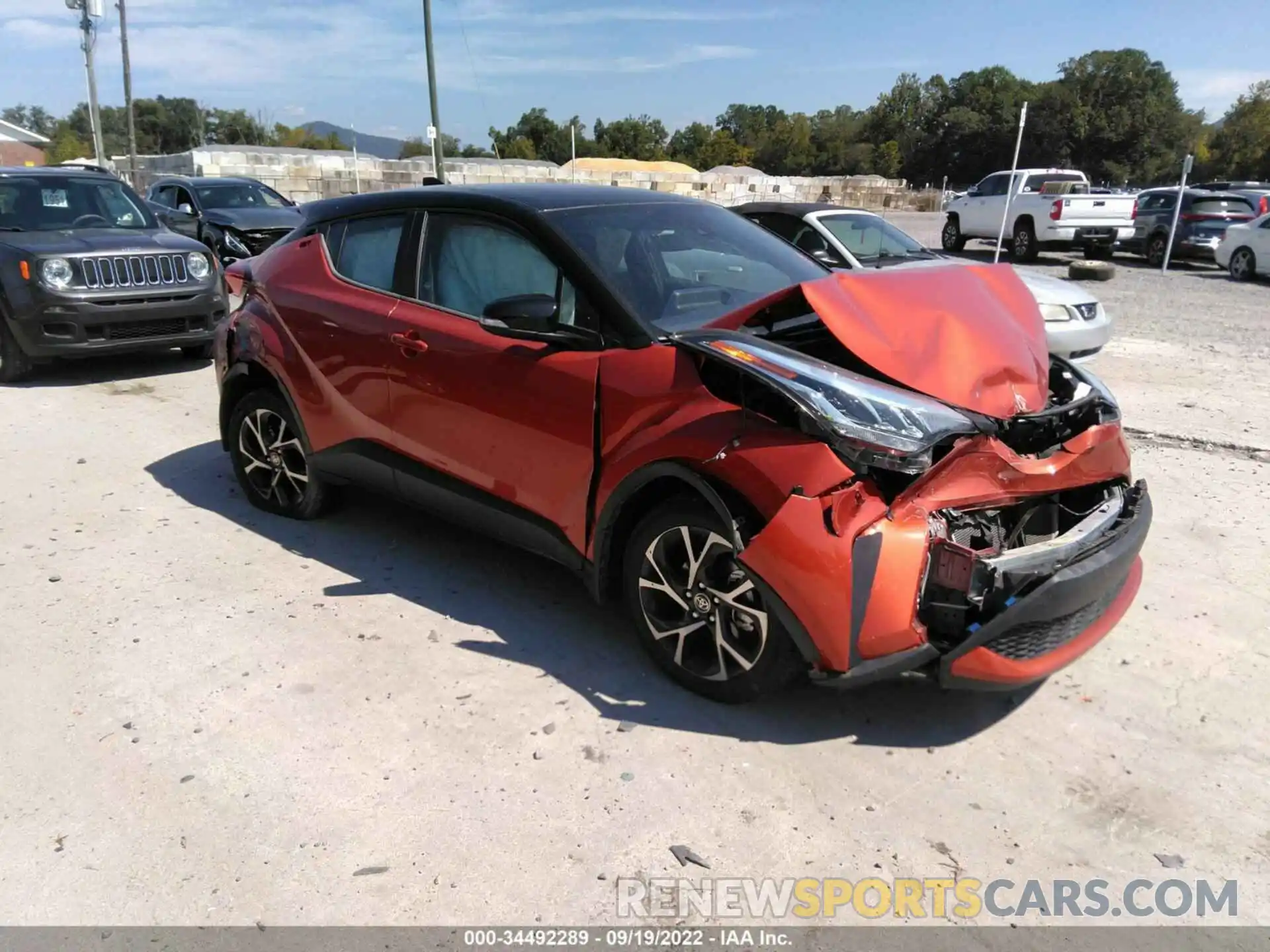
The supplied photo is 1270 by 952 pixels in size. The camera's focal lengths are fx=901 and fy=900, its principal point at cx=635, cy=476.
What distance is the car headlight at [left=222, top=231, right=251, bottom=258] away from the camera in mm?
13867

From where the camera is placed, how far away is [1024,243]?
19.4m

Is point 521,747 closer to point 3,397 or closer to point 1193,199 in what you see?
point 3,397

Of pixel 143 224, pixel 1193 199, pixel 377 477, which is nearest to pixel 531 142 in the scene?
pixel 1193 199

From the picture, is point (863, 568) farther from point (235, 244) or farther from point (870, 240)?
point (235, 244)

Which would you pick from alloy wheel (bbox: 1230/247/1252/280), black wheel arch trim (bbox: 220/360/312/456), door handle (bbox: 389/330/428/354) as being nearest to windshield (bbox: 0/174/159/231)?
black wheel arch trim (bbox: 220/360/312/456)

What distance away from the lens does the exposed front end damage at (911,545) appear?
270 centimetres

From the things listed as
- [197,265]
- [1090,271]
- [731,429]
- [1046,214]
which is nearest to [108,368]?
[197,265]

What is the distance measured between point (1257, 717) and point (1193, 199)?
20.9 metres

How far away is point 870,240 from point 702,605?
7.25 meters

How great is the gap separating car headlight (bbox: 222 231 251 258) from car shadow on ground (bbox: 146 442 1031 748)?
9.40 meters

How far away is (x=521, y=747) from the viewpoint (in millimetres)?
3082

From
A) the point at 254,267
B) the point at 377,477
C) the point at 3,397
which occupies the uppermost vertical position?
the point at 254,267

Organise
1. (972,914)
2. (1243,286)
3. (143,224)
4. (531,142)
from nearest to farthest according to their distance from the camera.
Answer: (972,914) → (143,224) → (1243,286) → (531,142)

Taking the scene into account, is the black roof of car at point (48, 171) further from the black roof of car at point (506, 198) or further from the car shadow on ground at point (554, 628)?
the black roof of car at point (506, 198)
